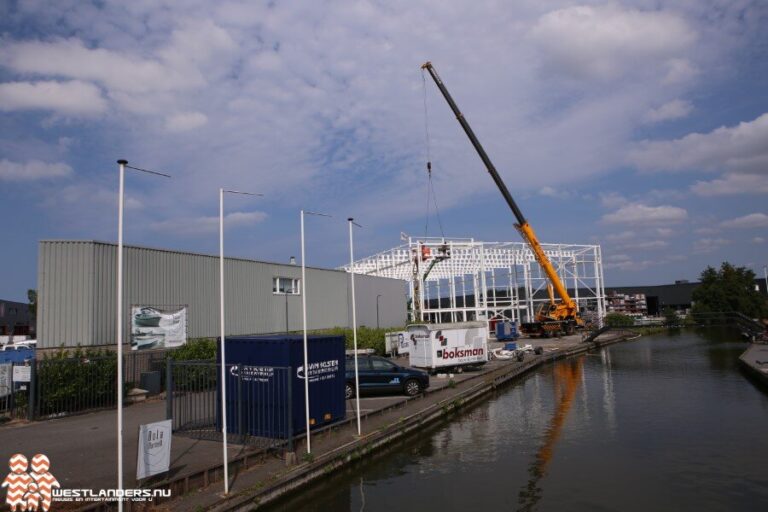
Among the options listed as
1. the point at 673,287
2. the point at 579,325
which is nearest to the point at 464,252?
the point at 579,325

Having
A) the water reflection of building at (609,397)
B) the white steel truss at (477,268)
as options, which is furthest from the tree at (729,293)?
the water reflection of building at (609,397)

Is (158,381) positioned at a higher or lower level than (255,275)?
lower

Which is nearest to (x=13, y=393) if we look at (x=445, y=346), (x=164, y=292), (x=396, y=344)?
(x=164, y=292)

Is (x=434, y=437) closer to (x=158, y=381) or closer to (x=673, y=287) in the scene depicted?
(x=158, y=381)

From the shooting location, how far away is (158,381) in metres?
18.6

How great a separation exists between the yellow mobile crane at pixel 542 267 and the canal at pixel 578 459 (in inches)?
944

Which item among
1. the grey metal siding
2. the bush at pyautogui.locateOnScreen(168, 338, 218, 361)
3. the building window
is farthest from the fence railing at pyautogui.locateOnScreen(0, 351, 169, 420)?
the building window

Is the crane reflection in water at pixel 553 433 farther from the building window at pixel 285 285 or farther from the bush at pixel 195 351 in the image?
the building window at pixel 285 285

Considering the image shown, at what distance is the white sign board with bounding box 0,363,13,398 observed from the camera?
15.4 metres

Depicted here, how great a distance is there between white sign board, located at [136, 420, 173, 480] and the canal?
2033mm

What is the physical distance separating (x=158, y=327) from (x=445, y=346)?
12.1 m

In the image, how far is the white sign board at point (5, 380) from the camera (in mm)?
15350

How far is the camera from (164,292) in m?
21.2

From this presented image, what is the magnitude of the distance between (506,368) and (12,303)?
6494 centimetres
